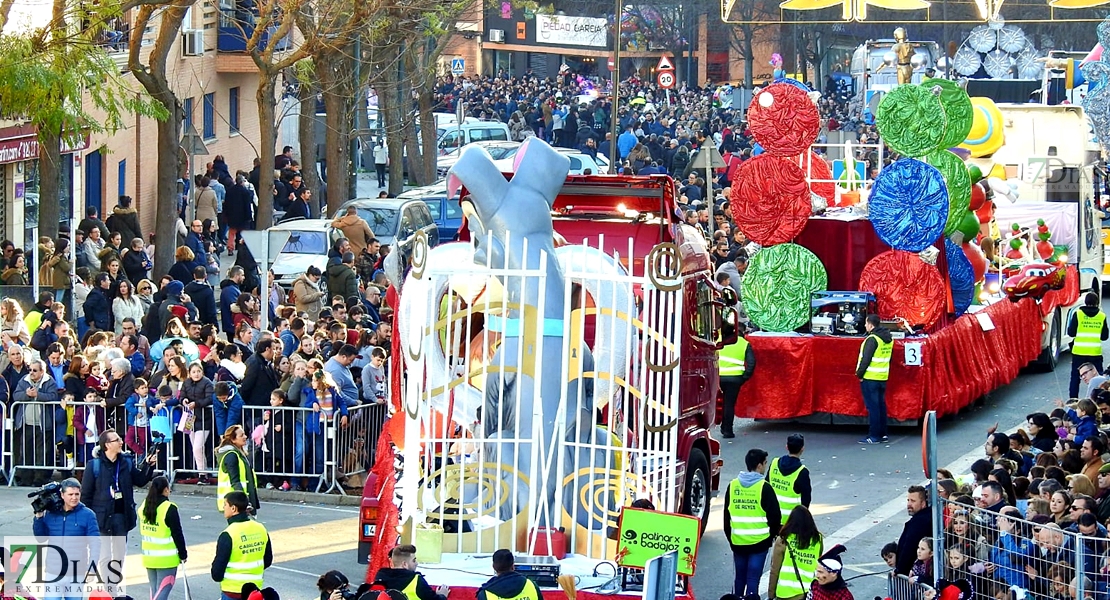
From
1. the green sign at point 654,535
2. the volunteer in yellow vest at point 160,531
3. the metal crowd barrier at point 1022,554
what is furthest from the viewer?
the volunteer in yellow vest at point 160,531

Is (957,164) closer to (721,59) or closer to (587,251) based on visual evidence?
(587,251)

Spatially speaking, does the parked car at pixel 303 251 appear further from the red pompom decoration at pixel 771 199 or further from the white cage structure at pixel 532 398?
the white cage structure at pixel 532 398

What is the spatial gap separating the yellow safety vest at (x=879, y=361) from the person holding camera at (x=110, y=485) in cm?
822

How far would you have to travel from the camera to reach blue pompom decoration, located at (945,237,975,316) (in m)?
20.8

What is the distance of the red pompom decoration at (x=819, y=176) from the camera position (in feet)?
80.3

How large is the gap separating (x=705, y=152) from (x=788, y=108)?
8989 millimetres

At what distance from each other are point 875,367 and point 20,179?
1641 centimetres

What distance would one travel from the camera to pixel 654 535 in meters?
10.8

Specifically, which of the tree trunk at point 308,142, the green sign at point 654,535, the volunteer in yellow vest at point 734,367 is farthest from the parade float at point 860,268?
the tree trunk at point 308,142

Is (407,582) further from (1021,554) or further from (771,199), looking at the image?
(771,199)

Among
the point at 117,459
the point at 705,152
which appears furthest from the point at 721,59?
the point at 117,459

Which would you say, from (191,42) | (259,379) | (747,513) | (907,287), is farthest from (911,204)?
(191,42)

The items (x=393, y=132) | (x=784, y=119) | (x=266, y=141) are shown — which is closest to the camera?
(x=784, y=119)

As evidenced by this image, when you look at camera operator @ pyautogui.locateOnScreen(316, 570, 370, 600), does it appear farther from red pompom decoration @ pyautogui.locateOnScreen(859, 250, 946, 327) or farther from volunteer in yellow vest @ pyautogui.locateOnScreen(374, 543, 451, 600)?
red pompom decoration @ pyautogui.locateOnScreen(859, 250, 946, 327)
